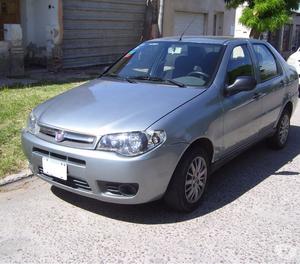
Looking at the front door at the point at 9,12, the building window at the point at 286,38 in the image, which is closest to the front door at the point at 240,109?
the front door at the point at 9,12

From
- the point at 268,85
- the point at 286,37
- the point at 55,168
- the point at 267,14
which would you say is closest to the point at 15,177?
the point at 55,168

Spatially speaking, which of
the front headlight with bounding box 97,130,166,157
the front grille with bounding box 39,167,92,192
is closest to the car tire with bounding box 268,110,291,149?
the front headlight with bounding box 97,130,166,157

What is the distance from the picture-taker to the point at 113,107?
4066mm

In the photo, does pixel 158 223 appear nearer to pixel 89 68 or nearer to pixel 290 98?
pixel 290 98

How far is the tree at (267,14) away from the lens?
1456 centimetres

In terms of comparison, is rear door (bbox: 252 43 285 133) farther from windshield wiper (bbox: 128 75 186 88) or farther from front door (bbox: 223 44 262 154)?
windshield wiper (bbox: 128 75 186 88)

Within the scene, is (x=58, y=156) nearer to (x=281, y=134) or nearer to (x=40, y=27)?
(x=281, y=134)

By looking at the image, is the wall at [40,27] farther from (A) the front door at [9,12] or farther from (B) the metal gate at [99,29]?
(B) the metal gate at [99,29]

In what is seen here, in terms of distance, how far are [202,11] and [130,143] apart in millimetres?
16358

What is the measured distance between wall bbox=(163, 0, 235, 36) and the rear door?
1119cm

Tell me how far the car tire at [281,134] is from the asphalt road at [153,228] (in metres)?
1.26

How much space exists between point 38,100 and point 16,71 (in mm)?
3022

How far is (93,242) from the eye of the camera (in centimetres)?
364

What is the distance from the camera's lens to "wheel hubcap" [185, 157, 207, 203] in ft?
13.5
